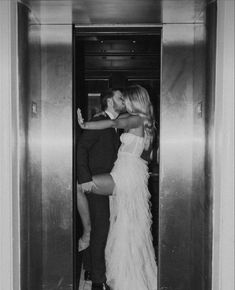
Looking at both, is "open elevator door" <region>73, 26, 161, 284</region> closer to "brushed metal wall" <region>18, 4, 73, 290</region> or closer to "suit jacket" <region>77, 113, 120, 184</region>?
"suit jacket" <region>77, 113, 120, 184</region>

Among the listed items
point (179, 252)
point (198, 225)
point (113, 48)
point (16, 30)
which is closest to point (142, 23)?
point (16, 30)

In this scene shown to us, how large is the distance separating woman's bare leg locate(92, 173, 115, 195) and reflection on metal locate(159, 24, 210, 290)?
1.76 ft

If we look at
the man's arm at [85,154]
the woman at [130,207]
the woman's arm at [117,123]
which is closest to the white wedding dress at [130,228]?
the woman at [130,207]

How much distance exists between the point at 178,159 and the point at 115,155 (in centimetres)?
88

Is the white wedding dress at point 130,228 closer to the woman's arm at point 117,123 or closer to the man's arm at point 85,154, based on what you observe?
the woman's arm at point 117,123

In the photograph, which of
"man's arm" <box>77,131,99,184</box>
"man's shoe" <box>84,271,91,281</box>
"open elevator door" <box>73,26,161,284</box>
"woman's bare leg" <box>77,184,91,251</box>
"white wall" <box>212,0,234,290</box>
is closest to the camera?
"white wall" <box>212,0,234,290</box>

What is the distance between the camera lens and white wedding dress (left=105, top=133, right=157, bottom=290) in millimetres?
3338

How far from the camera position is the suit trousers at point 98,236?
143 inches

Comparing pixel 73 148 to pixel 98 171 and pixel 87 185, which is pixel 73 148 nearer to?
pixel 87 185

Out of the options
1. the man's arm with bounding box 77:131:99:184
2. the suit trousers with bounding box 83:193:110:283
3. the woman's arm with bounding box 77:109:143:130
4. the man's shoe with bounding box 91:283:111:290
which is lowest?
the man's shoe with bounding box 91:283:111:290

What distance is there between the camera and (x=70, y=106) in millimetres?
3121

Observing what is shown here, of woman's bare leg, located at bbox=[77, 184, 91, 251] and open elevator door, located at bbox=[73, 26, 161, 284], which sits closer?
woman's bare leg, located at bbox=[77, 184, 91, 251]

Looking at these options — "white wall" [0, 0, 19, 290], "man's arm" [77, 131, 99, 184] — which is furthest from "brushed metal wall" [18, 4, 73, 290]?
"white wall" [0, 0, 19, 290]

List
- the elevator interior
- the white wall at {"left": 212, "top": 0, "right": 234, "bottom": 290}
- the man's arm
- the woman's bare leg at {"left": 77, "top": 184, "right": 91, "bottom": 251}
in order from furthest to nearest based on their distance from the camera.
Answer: the woman's bare leg at {"left": 77, "top": 184, "right": 91, "bottom": 251} < the man's arm < the elevator interior < the white wall at {"left": 212, "top": 0, "right": 234, "bottom": 290}
